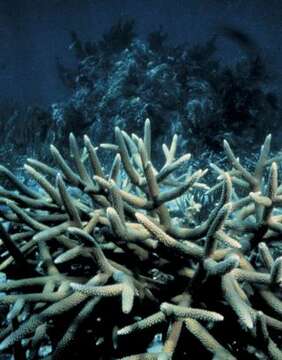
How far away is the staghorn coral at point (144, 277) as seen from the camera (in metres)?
2.04

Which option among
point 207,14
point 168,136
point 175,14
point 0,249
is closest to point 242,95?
point 168,136

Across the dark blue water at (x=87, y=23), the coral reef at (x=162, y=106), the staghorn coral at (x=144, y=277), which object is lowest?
the staghorn coral at (x=144, y=277)

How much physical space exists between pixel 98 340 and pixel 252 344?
3.15 ft

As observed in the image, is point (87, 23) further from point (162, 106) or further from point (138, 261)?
point (138, 261)

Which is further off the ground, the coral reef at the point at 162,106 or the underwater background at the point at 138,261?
the coral reef at the point at 162,106

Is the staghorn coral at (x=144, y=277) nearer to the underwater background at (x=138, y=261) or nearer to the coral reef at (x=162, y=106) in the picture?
the underwater background at (x=138, y=261)

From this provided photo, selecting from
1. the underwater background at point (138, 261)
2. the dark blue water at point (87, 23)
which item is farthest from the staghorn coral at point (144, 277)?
the dark blue water at point (87, 23)

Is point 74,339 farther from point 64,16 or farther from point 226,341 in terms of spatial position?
point 64,16

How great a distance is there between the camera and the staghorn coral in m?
2.04

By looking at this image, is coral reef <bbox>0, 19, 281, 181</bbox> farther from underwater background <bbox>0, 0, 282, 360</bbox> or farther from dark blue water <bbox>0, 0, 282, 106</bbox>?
dark blue water <bbox>0, 0, 282, 106</bbox>

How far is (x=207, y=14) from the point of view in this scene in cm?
3978

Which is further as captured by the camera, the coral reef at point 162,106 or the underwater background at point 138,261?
the coral reef at point 162,106

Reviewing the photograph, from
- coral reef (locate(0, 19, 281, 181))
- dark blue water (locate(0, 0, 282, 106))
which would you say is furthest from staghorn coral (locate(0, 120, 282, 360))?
dark blue water (locate(0, 0, 282, 106))

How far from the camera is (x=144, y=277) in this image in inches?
93.2
